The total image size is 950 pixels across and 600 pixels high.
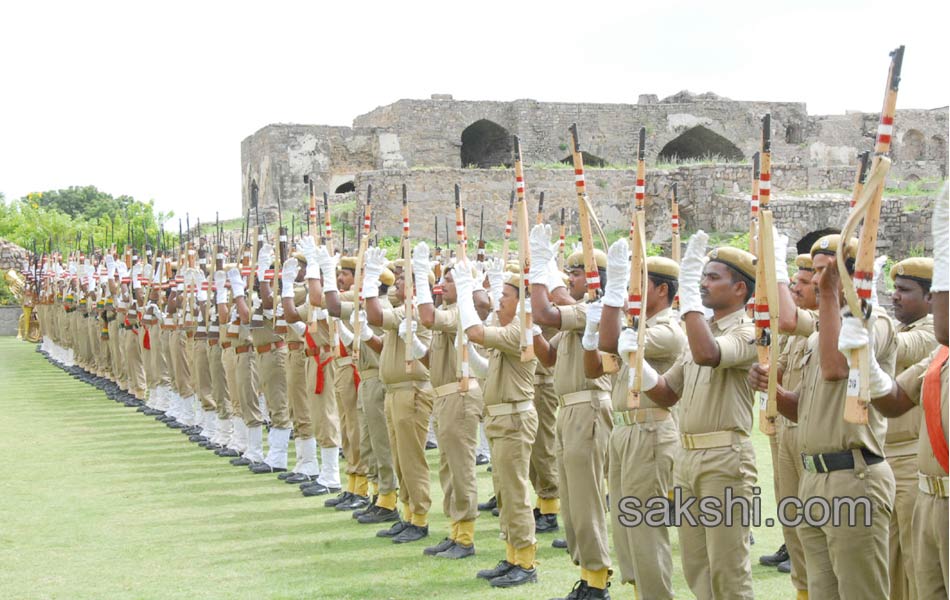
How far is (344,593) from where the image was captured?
25.4 feet

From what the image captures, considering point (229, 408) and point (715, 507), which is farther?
point (229, 408)

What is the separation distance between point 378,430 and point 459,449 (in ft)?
5.72

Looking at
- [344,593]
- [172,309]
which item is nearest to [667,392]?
[344,593]

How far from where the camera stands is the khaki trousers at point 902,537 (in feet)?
18.6

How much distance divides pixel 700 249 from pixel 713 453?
104 centimetres

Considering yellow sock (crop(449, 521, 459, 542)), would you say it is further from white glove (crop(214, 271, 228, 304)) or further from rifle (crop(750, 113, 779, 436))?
white glove (crop(214, 271, 228, 304))

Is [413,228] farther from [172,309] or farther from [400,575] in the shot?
[400,575]

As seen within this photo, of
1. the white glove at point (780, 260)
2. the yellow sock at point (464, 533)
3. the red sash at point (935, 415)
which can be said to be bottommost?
the yellow sock at point (464, 533)

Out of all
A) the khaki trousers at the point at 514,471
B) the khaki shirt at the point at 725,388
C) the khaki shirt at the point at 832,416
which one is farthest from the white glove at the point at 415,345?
the khaki shirt at the point at 832,416

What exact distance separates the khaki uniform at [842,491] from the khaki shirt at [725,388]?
0.43 meters

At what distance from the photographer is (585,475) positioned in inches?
286

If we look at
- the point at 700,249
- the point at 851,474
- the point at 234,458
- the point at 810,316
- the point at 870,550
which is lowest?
the point at 234,458

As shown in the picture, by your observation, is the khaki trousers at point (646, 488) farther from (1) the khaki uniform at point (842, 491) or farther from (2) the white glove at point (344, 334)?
(2) the white glove at point (344, 334)

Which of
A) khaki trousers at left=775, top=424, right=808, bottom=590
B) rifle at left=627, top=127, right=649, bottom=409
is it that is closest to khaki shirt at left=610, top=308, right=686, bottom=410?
rifle at left=627, top=127, right=649, bottom=409
